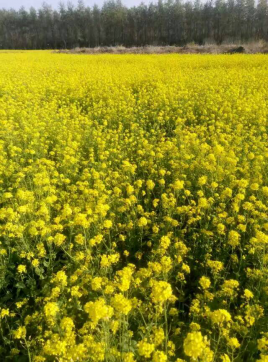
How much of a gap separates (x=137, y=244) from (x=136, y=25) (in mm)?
60902

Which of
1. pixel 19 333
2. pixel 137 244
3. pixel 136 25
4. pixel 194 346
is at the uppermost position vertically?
pixel 136 25

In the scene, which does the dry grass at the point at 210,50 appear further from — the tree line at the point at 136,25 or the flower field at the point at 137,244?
the tree line at the point at 136,25

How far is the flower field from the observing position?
2021 millimetres

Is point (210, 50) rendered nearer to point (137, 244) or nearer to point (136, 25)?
point (137, 244)

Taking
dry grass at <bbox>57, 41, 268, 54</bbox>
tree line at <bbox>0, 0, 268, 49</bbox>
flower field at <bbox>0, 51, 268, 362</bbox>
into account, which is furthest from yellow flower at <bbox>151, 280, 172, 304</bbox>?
tree line at <bbox>0, 0, 268, 49</bbox>

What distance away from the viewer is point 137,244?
132 inches

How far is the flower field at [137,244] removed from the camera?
2021 millimetres

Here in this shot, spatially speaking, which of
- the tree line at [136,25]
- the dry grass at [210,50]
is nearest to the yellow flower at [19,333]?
the dry grass at [210,50]

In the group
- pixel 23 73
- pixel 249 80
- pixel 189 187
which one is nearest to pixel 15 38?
pixel 23 73

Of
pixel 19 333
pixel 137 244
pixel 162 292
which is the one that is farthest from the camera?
pixel 137 244

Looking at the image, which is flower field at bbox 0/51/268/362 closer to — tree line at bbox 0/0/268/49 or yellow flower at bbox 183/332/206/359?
yellow flower at bbox 183/332/206/359

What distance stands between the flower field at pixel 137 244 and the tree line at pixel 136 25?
4549 cm

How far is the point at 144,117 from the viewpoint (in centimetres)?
735

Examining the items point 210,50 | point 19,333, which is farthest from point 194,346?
point 210,50
